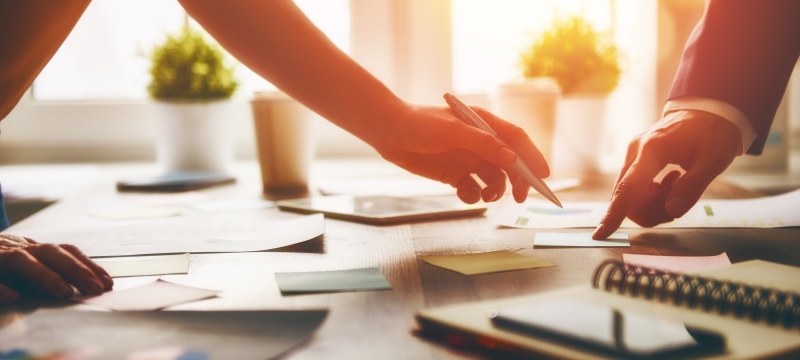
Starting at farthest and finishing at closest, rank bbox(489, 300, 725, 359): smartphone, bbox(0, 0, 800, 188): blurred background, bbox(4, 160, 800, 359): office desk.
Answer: bbox(0, 0, 800, 188): blurred background, bbox(4, 160, 800, 359): office desk, bbox(489, 300, 725, 359): smartphone

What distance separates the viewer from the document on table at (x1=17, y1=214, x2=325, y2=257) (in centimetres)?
90

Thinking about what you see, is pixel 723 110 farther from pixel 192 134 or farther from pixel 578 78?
pixel 192 134

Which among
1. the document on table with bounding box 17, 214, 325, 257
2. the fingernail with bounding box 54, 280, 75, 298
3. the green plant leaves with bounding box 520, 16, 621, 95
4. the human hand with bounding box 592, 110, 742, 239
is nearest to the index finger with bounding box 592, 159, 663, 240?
the human hand with bounding box 592, 110, 742, 239

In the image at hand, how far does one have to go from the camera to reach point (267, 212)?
4.04 feet

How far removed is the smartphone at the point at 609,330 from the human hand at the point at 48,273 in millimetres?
381

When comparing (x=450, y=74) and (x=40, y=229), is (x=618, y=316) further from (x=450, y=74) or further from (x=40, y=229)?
(x=450, y=74)

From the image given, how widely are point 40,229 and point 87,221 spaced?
3.8 inches

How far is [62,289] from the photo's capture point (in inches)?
26.0

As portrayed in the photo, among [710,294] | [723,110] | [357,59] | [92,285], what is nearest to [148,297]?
[92,285]

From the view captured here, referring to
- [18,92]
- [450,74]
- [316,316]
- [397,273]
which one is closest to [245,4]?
[18,92]

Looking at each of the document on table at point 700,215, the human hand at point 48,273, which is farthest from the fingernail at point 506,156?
the human hand at point 48,273

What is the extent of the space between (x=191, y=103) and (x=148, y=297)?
108 centimetres

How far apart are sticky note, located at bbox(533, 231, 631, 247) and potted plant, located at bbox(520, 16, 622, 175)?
74 centimetres

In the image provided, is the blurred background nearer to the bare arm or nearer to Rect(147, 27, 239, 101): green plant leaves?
Rect(147, 27, 239, 101): green plant leaves
